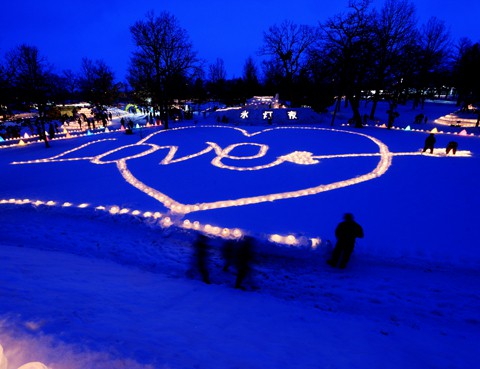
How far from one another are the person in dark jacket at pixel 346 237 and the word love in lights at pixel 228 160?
3993 millimetres

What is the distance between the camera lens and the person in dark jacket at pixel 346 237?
6.81 meters

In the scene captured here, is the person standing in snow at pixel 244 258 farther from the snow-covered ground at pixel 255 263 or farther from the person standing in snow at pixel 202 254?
the person standing in snow at pixel 202 254

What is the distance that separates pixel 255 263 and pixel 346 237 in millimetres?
2544

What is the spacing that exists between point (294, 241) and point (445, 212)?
5.49 metres

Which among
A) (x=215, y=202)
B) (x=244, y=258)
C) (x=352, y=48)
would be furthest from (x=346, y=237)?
(x=352, y=48)

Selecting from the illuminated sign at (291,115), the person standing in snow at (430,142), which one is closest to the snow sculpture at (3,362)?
the person standing in snow at (430,142)

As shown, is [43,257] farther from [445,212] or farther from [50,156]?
[50,156]

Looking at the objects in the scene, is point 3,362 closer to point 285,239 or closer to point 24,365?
point 24,365

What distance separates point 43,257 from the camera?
7008 mm

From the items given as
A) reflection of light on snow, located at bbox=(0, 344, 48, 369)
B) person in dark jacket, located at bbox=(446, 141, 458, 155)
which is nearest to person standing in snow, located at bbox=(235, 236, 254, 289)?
reflection of light on snow, located at bbox=(0, 344, 48, 369)

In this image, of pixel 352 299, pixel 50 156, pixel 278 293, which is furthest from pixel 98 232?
pixel 50 156

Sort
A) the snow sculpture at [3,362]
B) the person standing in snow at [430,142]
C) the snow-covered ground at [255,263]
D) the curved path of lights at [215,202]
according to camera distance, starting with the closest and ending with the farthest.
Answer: the snow sculpture at [3,362], the snow-covered ground at [255,263], the curved path of lights at [215,202], the person standing in snow at [430,142]

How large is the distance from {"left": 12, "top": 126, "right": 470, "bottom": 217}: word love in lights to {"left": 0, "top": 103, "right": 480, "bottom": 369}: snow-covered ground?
121 millimetres

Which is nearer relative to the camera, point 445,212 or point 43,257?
point 43,257
